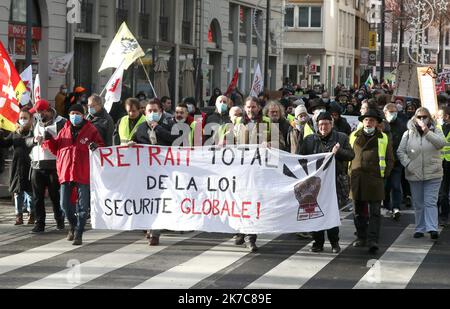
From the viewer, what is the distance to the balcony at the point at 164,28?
37.7 meters

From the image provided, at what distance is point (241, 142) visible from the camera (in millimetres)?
12141

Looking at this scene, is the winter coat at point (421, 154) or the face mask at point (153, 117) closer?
the face mask at point (153, 117)

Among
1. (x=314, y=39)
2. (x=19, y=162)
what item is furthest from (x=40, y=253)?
(x=314, y=39)

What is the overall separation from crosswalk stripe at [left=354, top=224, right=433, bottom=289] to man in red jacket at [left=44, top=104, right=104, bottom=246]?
3.68 m

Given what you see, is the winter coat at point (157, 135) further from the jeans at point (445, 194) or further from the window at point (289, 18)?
the window at point (289, 18)

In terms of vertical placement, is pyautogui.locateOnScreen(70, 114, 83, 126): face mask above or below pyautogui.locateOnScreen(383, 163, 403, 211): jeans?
above

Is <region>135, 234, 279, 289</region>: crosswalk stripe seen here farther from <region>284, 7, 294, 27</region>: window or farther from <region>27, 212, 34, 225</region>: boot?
<region>284, 7, 294, 27</region>: window

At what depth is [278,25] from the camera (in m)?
52.9

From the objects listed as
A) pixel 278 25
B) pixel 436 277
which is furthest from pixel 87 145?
pixel 278 25

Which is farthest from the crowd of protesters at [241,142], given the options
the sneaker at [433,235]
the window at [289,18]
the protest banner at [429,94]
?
the window at [289,18]

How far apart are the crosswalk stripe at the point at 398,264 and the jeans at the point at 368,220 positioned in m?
0.29

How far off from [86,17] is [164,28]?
759cm

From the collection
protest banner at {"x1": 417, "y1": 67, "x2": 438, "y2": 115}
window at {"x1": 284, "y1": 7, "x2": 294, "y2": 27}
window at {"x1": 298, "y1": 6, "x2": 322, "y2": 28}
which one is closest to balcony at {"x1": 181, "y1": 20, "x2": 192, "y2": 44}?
protest banner at {"x1": 417, "y1": 67, "x2": 438, "y2": 115}

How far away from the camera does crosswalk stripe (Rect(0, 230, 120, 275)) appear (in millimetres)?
10578
